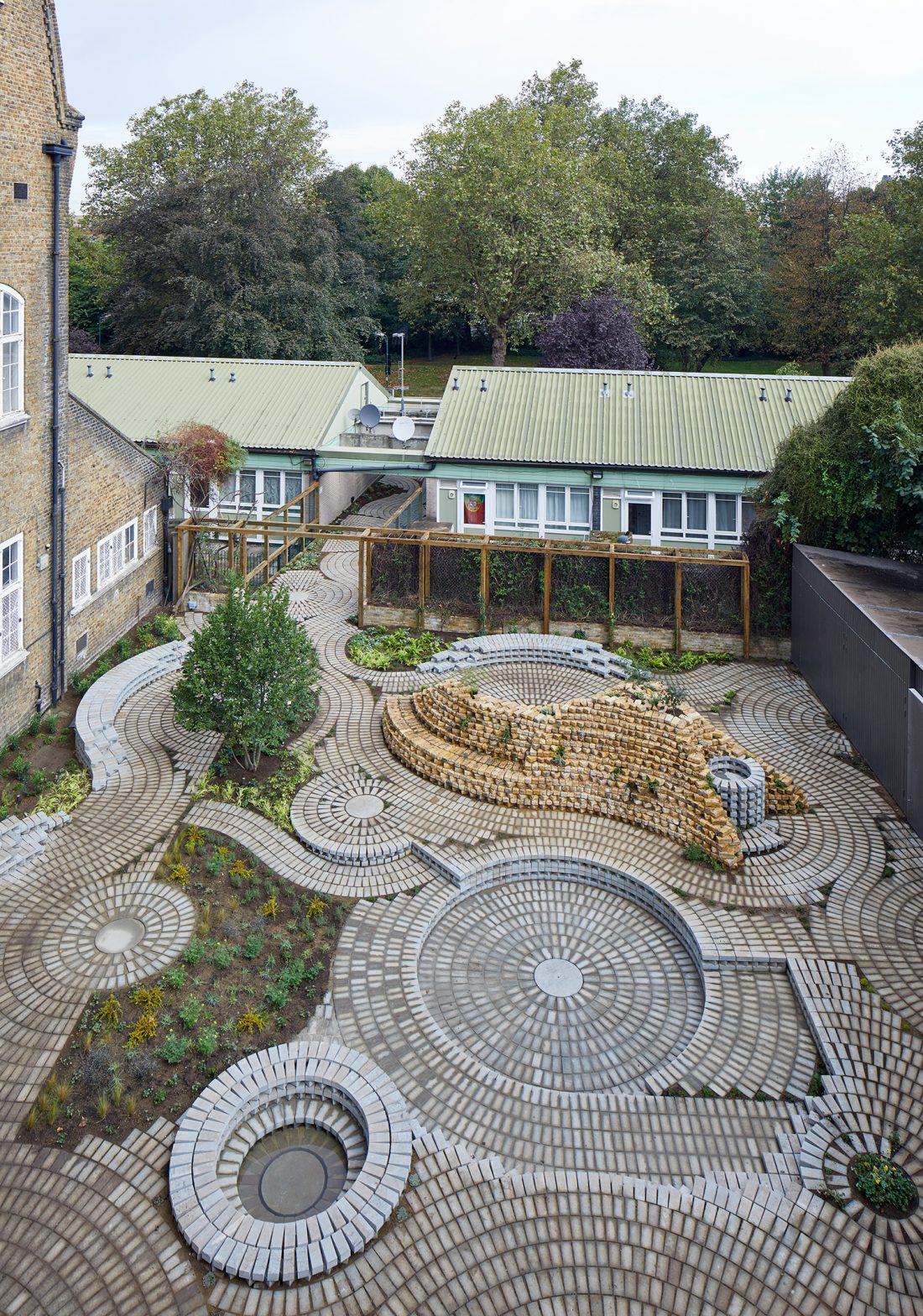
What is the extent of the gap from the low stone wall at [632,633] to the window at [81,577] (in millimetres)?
5700

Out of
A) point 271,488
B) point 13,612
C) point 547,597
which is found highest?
point 271,488

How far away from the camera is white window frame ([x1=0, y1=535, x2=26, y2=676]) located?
46.4 feet

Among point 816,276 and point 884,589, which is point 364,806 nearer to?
point 884,589

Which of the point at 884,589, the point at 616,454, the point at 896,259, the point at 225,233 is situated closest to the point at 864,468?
the point at 884,589

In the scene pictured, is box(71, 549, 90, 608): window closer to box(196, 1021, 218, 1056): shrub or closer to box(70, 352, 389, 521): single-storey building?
box(70, 352, 389, 521): single-storey building

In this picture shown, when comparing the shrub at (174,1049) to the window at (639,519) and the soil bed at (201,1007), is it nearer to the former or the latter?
the soil bed at (201,1007)

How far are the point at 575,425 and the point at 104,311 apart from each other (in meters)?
37.4

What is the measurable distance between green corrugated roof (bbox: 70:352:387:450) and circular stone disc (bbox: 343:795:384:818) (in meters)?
15.7

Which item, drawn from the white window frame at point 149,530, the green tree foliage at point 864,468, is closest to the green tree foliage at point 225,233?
the white window frame at point 149,530

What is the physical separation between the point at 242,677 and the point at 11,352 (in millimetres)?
6335

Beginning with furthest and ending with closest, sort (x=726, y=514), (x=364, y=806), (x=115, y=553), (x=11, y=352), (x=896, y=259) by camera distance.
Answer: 1. (x=896, y=259)
2. (x=726, y=514)
3. (x=115, y=553)
4. (x=11, y=352)
5. (x=364, y=806)

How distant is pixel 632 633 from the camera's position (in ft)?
63.1

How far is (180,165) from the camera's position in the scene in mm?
41312

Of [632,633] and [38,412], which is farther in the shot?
[632,633]
